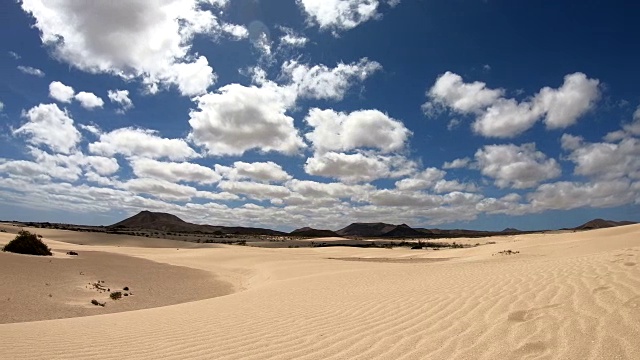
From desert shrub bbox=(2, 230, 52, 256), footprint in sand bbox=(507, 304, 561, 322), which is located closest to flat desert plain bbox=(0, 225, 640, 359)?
footprint in sand bbox=(507, 304, 561, 322)

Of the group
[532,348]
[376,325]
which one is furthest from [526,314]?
[376,325]

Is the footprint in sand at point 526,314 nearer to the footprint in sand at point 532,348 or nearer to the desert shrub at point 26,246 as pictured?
the footprint in sand at point 532,348

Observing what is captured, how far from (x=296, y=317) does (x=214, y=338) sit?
1.77 meters

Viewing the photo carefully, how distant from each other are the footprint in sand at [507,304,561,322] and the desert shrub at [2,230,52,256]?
2130cm

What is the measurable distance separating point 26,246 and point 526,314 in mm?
21881

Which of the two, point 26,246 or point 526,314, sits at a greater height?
point 26,246

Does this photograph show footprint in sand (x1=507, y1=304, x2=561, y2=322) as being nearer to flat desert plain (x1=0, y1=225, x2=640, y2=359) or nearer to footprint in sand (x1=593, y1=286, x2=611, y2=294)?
flat desert plain (x1=0, y1=225, x2=640, y2=359)

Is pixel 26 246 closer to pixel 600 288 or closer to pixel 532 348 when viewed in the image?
pixel 532 348

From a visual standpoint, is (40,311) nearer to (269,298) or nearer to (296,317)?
(269,298)

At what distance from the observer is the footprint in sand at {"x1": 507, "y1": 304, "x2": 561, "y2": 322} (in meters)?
5.50

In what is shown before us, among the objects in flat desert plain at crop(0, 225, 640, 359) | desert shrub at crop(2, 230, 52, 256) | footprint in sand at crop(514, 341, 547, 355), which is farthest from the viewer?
desert shrub at crop(2, 230, 52, 256)

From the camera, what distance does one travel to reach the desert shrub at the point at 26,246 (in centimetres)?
1917

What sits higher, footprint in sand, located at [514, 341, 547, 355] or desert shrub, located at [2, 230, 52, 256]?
desert shrub, located at [2, 230, 52, 256]

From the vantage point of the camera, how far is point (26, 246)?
770 inches
